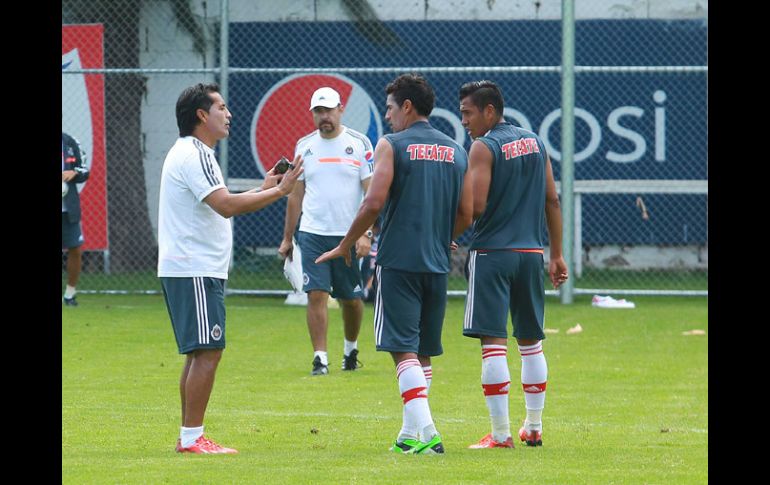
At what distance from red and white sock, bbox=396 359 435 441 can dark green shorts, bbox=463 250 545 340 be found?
44 centimetres

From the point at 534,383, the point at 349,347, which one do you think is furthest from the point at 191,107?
the point at 349,347

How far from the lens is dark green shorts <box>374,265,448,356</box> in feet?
25.9

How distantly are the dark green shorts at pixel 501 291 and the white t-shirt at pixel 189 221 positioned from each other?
4.71ft

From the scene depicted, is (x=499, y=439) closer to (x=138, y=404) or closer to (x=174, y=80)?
Result: (x=138, y=404)

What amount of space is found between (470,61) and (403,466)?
13.0 m

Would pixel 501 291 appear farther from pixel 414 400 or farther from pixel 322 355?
pixel 322 355

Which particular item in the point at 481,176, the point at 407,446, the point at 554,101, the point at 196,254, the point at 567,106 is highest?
the point at 554,101

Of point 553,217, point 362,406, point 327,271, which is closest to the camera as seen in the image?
point 553,217

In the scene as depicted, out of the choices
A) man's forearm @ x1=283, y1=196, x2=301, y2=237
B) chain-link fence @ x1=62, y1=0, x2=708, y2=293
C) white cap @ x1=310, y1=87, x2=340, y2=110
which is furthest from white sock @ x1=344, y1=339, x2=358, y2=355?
chain-link fence @ x1=62, y1=0, x2=708, y2=293

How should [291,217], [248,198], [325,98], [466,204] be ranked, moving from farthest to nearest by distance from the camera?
1. [291,217]
2. [325,98]
3. [466,204]
4. [248,198]

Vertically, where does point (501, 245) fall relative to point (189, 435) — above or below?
above

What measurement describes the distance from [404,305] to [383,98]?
38.1ft

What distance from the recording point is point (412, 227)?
795 cm
